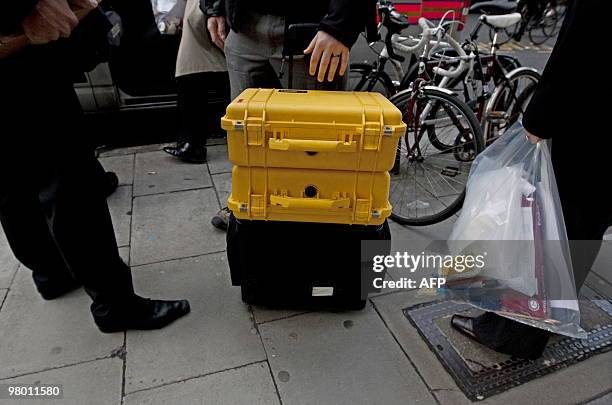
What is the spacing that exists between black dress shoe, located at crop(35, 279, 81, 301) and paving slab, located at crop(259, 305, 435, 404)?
112 cm

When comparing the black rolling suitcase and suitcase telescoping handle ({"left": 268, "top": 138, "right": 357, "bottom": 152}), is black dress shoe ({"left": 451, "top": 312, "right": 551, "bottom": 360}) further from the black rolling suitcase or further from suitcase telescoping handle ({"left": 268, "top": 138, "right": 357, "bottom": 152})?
suitcase telescoping handle ({"left": 268, "top": 138, "right": 357, "bottom": 152})

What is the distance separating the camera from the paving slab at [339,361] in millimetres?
1758

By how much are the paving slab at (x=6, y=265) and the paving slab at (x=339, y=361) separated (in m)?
1.58

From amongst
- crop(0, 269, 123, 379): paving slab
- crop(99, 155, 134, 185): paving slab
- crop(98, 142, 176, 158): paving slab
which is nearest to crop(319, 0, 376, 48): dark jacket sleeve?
crop(0, 269, 123, 379): paving slab

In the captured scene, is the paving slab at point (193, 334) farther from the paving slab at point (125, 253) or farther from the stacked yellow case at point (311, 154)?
the stacked yellow case at point (311, 154)

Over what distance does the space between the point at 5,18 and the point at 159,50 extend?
3.03m

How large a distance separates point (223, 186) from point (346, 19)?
1.99 m


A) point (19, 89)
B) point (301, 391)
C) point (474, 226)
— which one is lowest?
point (301, 391)

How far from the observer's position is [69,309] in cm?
217

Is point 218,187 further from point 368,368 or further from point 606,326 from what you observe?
point 606,326

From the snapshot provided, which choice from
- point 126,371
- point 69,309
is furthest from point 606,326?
point 69,309

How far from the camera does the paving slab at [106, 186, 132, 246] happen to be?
2.77 metres

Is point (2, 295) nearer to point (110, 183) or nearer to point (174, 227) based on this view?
point (174, 227)

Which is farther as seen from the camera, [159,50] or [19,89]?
[159,50]
